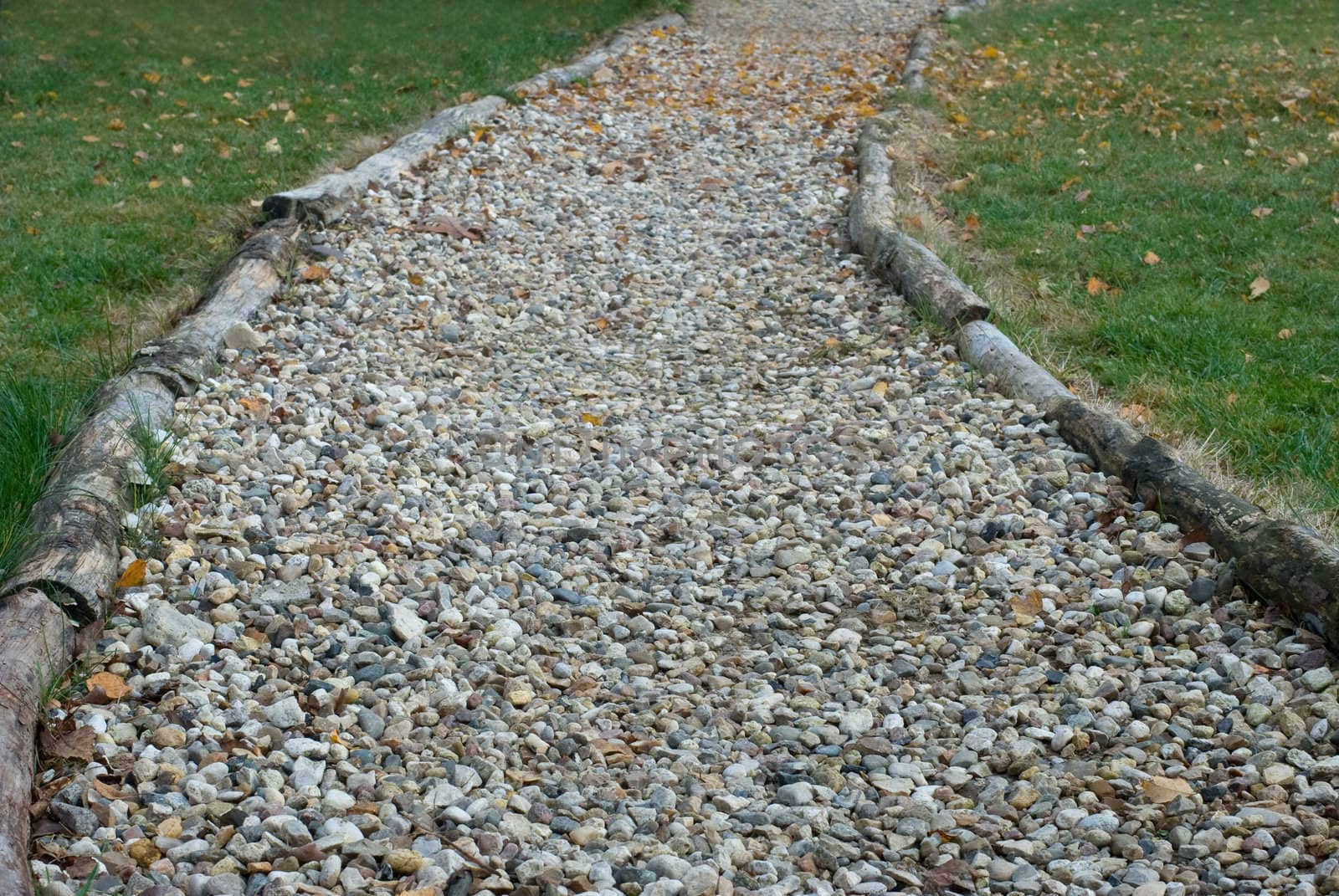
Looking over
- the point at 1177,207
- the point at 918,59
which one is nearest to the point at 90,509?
the point at 1177,207

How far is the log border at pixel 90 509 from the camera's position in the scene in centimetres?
260

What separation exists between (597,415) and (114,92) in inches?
261

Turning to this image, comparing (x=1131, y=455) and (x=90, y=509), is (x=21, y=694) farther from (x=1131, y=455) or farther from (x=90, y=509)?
(x=1131, y=455)

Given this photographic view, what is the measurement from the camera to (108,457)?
3.70 m

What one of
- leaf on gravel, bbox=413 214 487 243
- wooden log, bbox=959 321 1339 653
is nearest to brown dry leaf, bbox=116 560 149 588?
wooden log, bbox=959 321 1339 653

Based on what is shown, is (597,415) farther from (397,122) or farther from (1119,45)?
(1119,45)

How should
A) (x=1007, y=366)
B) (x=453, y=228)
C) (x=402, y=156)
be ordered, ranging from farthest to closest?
(x=402, y=156)
(x=453, y=228)
(x=1007, y=366)

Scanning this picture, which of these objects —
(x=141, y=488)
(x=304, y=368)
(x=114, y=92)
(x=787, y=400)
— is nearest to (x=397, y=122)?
(x=114, y=92)

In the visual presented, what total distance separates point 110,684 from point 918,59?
10.0 meters

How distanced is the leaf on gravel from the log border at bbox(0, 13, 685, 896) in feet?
1.90

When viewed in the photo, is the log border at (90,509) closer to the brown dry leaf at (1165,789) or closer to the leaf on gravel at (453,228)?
the leaf on gravel at (453,228)

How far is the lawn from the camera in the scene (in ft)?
16.0

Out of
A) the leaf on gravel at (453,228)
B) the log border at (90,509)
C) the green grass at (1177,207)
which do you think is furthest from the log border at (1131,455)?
the log border at (90,509)

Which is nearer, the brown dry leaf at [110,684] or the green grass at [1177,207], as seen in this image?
the brown dry leaf at [110,684]
